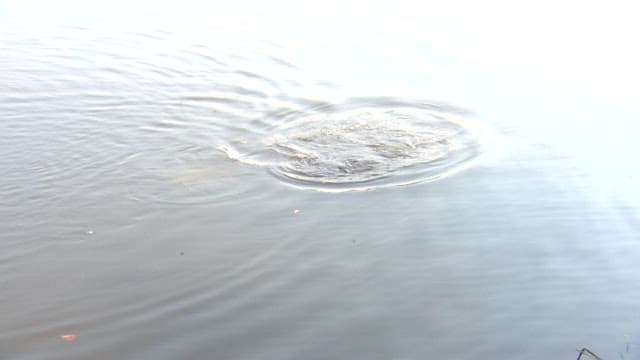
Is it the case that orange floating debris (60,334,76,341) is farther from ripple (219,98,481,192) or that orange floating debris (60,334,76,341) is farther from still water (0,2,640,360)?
ripple (219,98,481,192)

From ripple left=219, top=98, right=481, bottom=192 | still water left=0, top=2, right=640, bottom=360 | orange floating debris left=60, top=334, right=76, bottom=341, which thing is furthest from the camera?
ripple left=219, top=98, right=481, bottom=192

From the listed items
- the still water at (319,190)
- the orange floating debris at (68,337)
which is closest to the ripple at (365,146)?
the still water at (319,190)

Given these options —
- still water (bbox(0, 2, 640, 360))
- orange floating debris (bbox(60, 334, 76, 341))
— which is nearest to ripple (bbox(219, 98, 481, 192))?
still water (bbox(0, 2, 640, 360))

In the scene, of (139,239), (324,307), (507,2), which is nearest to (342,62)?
(507,2)

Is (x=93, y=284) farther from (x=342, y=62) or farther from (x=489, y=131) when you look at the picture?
(x=342, y=62)

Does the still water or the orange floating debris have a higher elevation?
the still water

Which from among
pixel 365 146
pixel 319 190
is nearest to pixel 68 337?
pixel 319 190
